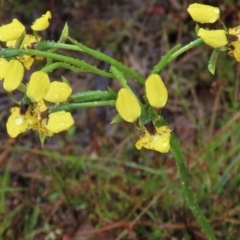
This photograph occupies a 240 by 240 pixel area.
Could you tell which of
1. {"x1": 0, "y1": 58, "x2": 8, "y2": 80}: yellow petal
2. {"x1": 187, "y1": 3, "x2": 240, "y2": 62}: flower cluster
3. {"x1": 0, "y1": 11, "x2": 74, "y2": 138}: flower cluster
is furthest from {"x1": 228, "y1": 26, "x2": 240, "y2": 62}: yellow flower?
{"x1": 0, "y1": 58, "x2": 8, "y2": 80}: yellow petal

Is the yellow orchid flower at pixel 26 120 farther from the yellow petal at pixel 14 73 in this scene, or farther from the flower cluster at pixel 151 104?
the flower cluster at pixel 151 104

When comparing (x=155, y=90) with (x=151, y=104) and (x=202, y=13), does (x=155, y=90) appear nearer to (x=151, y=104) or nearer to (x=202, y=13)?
(x=151, y=104)

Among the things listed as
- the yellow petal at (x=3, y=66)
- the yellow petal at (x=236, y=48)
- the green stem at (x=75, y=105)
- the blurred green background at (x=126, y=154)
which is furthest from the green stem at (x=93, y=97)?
the blurred green background at (x=126, y=154)

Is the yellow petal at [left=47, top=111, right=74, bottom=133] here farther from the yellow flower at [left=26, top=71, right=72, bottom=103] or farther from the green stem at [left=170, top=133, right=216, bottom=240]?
the green stem at [left=170, top=133, right=216, bottom=240]

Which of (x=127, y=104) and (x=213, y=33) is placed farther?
(x=213, y=33)

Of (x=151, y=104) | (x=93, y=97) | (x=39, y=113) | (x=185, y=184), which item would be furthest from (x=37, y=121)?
(x=185, y=184)

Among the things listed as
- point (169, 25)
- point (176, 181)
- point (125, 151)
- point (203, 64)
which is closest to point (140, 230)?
point (176, 181)
